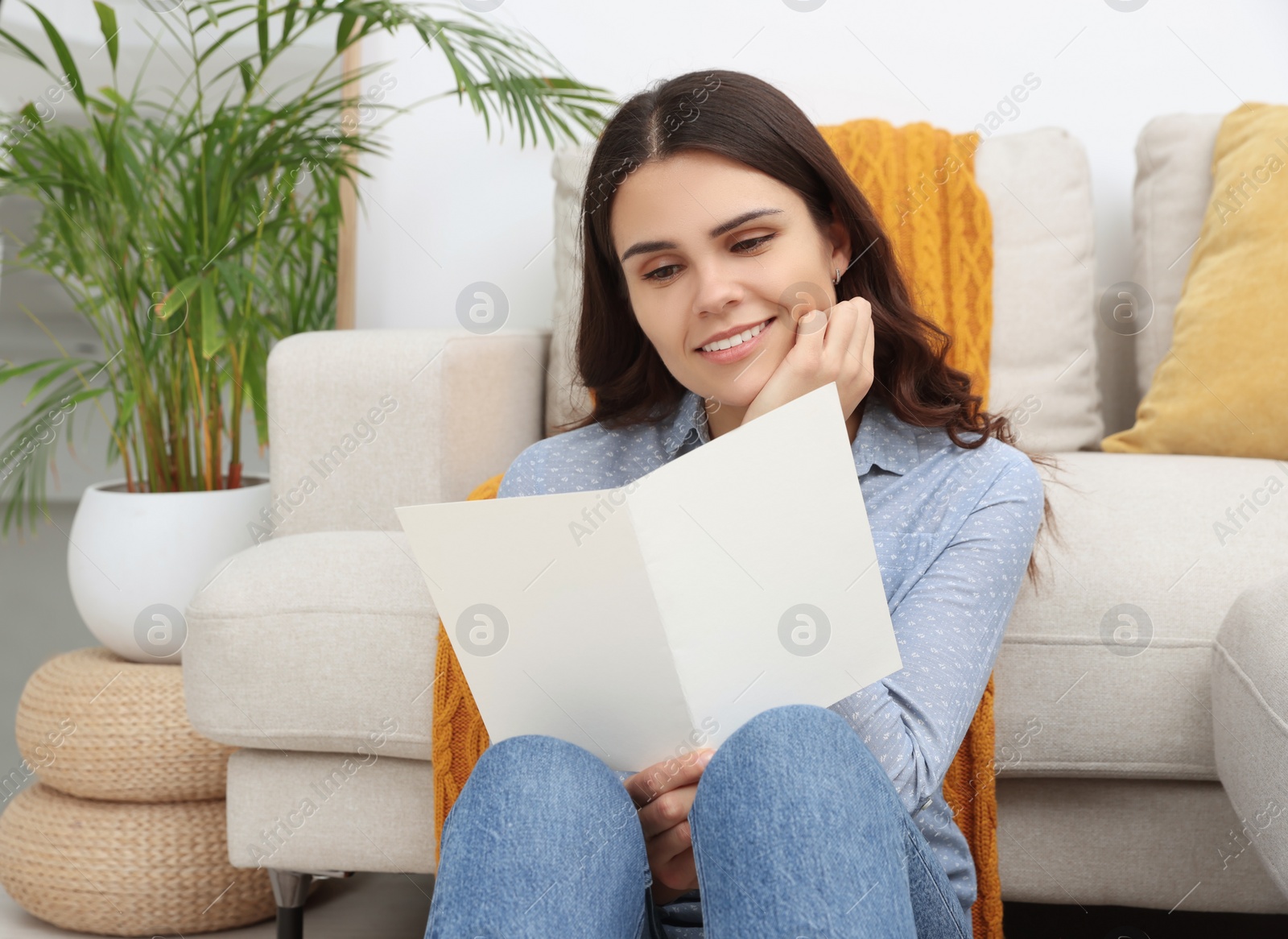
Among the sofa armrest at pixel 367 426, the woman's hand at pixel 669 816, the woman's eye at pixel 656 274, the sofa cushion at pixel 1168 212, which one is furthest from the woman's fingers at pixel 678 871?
the sofa cushion at pixel 1168 212

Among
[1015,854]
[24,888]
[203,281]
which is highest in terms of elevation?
[203,281]

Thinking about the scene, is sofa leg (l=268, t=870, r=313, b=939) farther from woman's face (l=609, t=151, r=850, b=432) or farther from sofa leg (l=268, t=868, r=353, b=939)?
woman's face (l=609, t=151, r=850, b=432)

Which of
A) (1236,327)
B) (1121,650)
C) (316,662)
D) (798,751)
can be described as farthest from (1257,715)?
(316,662)

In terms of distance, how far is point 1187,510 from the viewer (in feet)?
3.39

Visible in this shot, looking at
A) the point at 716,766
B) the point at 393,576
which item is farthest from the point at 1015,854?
the point at 393,576

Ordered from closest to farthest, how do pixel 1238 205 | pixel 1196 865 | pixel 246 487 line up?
1. pixel 1196 865
2. pixel 1238 205
3. pixel 246 487

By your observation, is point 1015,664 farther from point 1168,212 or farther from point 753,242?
point 1168,212

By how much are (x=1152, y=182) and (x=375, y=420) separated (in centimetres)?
115

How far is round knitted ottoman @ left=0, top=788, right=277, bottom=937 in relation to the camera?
118 centimetres

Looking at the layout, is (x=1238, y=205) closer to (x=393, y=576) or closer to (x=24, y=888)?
(x=393, y=576)

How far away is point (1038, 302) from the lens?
1.44 m

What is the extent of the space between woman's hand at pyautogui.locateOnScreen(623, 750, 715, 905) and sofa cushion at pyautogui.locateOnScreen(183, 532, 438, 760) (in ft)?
1.10

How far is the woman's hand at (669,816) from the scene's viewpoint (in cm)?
70

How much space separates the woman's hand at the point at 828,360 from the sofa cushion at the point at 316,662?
40 centimetres
